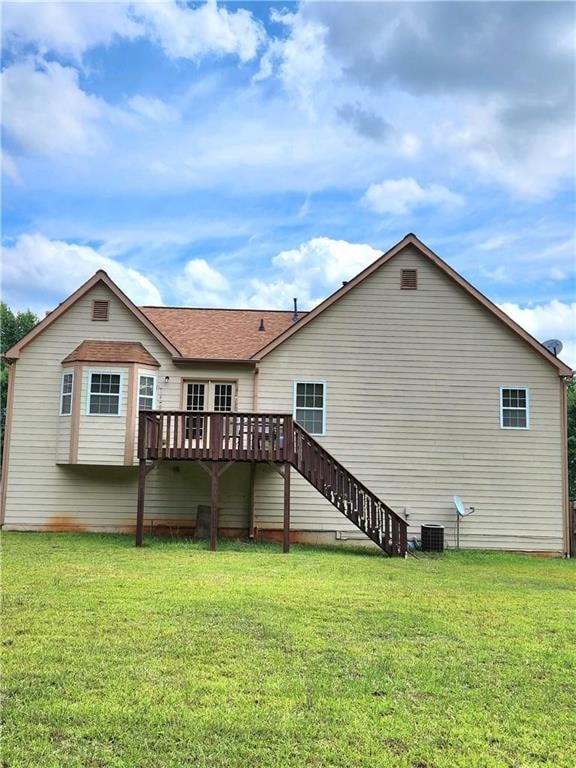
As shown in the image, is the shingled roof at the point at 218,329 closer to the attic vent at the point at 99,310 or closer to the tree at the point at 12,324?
the attic vent at the point at 99,310

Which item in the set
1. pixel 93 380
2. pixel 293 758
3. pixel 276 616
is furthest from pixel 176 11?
pixel 293 758

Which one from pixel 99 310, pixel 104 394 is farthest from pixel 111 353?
pixel 99 310

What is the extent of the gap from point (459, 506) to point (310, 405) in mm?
4595

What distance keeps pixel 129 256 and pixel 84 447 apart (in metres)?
13.7

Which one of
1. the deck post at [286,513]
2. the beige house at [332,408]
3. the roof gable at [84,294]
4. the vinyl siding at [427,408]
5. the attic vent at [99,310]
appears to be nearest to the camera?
the deck post at [286,513]

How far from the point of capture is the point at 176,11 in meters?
11.3

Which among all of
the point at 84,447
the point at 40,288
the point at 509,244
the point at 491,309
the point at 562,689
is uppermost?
the point at 40,288

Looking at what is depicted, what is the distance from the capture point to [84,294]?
1528 cm

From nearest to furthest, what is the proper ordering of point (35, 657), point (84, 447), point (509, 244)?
point (35, 657)
point (84, 447)
point (509, 244)

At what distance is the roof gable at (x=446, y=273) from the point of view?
15156 mm

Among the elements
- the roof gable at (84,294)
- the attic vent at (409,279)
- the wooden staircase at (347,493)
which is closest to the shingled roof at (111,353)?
the roof gable at (84,294)

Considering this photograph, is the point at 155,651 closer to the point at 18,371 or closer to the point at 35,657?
the point at 35,657

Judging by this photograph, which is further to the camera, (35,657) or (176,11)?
(176,11)

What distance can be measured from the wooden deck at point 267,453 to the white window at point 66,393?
2.87 m
